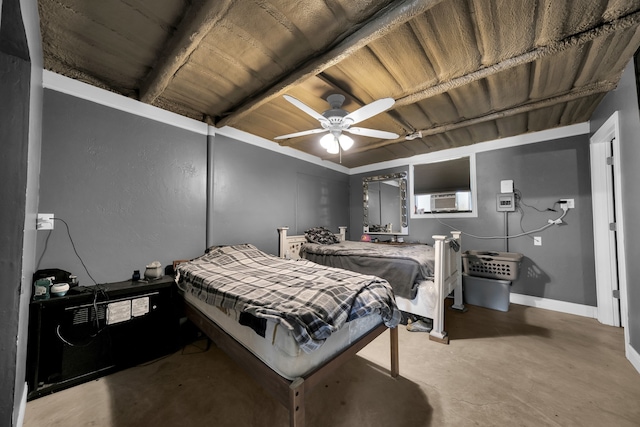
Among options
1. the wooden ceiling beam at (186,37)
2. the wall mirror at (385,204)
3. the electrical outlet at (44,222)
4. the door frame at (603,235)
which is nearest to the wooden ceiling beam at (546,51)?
the door frame at (603,235)

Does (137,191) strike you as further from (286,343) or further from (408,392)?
(408,392)

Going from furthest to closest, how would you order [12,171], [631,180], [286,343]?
[631,180], [286,343], [12,171]

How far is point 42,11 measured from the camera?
143 centimetres

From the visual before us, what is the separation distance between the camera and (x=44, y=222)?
1.83 metres

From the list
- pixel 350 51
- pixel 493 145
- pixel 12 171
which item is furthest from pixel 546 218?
pixel 12 171

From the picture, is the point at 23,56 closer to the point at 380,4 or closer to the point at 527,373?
the point at 380,4

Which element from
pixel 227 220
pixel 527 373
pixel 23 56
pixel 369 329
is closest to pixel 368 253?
pixel 369 329

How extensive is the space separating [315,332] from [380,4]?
188 cm

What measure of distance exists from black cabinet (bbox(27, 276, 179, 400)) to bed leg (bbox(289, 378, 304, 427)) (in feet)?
5.29

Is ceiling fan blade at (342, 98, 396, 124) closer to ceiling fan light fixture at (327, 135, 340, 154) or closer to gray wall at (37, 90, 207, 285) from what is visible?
ceiling fan light fixture at (327, 135, 340, 154)

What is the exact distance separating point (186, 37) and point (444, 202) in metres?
4.04

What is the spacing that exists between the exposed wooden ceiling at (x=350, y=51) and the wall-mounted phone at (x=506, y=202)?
3.77 ft

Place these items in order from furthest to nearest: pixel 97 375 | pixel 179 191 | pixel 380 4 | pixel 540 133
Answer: pixel 540 133, pixel 179 191, pixel 97 375, pixel 380 4

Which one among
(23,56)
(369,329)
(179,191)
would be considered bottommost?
(369,329)
